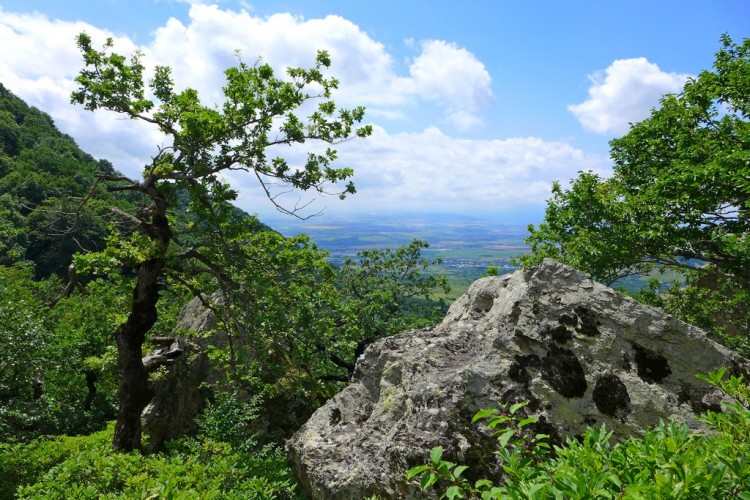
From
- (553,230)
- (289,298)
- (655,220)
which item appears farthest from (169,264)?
(553,230)

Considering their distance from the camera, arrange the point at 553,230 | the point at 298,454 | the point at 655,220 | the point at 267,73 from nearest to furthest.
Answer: the point at 298,454 < the point at 267,73 < the point at 655,220 < the point at 553,230

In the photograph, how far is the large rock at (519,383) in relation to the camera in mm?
5180

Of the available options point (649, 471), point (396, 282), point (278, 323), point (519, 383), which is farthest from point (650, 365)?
point (396, 282)

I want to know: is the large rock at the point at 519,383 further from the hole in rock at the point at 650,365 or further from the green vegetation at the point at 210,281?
the green vegetation at the point at 210,281

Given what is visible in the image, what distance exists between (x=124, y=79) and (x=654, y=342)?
45.4 ft

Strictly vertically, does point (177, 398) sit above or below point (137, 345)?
below

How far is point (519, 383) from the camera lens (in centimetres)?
544

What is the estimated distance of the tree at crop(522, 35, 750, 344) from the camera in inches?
513

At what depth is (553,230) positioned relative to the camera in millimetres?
21328

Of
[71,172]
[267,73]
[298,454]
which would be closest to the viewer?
[298,454]

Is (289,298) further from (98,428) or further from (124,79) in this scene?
(98,428)

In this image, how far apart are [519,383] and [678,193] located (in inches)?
457

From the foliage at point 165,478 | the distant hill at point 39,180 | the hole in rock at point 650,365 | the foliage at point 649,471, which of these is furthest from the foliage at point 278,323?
the distant hill at point 39,180

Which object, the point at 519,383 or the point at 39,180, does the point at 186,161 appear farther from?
the point at 39,180
